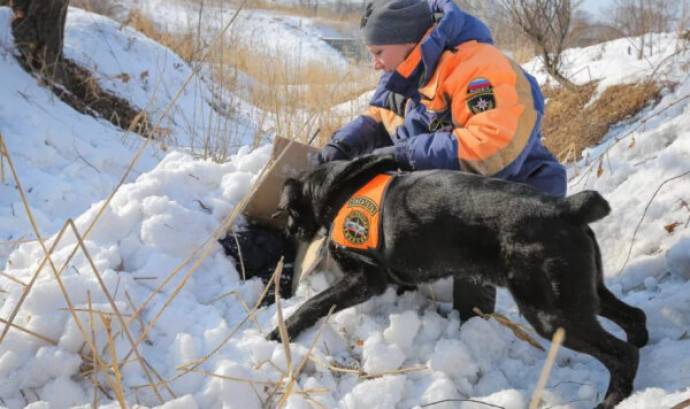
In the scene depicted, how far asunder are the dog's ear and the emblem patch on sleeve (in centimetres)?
39

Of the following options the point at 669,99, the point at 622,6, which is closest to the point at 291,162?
the point at 669,99

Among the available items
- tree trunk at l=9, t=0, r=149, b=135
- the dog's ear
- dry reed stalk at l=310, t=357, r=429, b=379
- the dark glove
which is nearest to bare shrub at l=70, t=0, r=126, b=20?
tree trunk at l=9, t=0, r=149, b=135

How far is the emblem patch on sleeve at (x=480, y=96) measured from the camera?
2055 millimetres

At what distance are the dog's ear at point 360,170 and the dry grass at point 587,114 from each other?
2078 millimetres

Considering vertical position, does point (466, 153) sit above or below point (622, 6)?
below

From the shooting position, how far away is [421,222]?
185cm

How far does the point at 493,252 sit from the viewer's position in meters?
1.67

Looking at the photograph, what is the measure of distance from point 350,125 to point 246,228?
2.54 ft

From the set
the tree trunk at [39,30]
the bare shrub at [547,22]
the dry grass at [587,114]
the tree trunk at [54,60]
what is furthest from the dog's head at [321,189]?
the bare shrub at [547,22]

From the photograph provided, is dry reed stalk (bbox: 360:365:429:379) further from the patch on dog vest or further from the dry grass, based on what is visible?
the dry grass

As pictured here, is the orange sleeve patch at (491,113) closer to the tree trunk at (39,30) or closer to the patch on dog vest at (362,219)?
the patch on dog vest at (362,219)

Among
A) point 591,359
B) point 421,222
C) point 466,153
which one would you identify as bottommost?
point 591,359

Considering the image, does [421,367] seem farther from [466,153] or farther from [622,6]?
[622,6]

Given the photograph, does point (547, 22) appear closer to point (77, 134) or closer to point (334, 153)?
point (334, 153)
